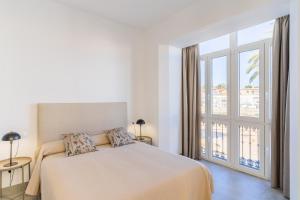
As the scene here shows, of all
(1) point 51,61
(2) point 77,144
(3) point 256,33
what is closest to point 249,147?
(3) point 256,33

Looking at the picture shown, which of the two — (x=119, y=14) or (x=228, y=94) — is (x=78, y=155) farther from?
(x=228, y=94)

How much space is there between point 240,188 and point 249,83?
1.77m

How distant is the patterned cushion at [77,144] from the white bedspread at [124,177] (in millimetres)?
113

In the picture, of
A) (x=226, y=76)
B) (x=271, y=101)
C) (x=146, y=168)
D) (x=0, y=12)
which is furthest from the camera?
(x=226, y=76)

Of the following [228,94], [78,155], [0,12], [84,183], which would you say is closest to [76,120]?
[78,155]

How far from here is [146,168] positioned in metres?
1.99

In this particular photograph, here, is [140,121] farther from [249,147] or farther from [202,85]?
[249,147]

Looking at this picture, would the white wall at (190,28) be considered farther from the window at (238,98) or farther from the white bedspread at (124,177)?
the white bedspread at (124,177)

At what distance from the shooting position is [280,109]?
2.49 meters

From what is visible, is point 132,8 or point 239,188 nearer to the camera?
point 239,188

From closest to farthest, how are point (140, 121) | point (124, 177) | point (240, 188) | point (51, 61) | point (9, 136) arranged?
point (124, 177), point (9, 136), point (240, 188), point (51, 61), point (140, 121)

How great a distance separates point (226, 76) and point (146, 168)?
245 cm

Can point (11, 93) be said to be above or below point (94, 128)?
above

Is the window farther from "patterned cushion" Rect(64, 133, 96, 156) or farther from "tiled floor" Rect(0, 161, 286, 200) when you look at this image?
"patterned cushion" Rect(64, 133, 96, 156)
